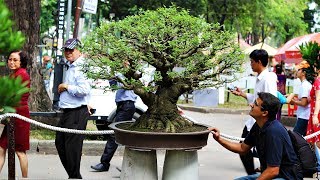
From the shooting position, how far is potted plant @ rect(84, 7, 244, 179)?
5832mm

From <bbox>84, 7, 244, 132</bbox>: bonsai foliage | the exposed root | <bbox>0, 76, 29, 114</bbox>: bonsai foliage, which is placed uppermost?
<bbox>84, 7, 244, 132</bbox>: bonsai foliage

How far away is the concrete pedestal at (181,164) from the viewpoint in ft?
19.6

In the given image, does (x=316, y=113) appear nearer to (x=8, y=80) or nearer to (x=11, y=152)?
(x=11, y=152)

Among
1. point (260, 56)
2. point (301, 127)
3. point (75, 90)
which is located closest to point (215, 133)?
point (260, 56)

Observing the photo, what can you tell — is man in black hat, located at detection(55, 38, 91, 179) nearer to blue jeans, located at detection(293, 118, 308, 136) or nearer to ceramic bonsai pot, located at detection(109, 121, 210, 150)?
ceramic bonsai pot, located at detection(109, 121, 210, 150)

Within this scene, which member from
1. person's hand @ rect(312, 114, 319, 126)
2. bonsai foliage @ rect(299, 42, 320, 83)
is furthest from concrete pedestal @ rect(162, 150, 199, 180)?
bonsai foliage @ rect(299, 42, 320, 83)

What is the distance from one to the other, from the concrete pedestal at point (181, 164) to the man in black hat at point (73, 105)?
1.81m

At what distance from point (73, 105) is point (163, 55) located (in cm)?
196

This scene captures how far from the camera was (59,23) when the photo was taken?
1844 cm

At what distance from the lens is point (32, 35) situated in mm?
11961

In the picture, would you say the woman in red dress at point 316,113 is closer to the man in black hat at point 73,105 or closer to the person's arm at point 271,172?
the man in black hat at point 73,105

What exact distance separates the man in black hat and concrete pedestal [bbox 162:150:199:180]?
5.95ft

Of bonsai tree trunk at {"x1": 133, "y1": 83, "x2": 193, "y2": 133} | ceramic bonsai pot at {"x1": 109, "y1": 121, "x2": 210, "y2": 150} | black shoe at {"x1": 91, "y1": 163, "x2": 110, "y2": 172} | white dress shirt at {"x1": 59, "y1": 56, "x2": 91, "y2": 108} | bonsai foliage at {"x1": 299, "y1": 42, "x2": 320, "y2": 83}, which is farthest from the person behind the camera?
black shoe at {"x1": 91, "y1": 163, "x2": 110, "y2": 172}

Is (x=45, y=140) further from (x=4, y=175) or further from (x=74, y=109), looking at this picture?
(x=74, y=109)
